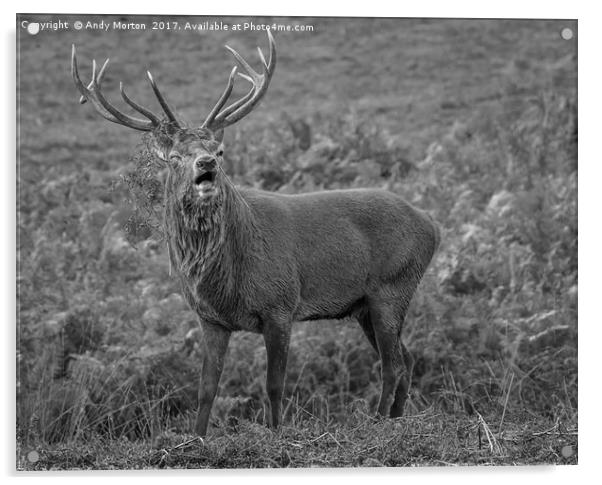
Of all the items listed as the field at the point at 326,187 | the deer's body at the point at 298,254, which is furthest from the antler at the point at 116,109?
the field at the point at 326,187

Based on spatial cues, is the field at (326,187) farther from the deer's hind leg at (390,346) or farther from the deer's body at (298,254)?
the deer's body at (298,254)

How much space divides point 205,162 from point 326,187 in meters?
4.33

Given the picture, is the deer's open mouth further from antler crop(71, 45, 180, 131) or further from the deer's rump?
the deer's rump

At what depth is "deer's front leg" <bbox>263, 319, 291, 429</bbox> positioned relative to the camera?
589 cm

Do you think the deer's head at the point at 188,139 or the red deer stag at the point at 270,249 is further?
the red deer stag at the point at 270,249

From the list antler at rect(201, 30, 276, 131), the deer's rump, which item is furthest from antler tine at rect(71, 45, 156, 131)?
the deer's rump

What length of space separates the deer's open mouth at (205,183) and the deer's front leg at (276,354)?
0.90m

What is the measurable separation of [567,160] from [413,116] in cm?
144

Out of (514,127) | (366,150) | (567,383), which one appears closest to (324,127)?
(366,150)

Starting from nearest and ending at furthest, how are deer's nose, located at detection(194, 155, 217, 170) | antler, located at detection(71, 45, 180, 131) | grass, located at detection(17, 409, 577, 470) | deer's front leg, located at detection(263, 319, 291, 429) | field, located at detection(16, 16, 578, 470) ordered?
deer's nose, located at detection(194, 155, 217, 170) < antler, located at detection(71, 45, 180, 131) < grass, located at detection(17, 409, 577, 470) < deer's front leg, located at detection(263, 319, 291, 429) < field, located at detection(16, 16, 578, 470)

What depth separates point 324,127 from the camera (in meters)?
9.95

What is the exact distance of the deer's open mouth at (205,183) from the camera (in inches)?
211

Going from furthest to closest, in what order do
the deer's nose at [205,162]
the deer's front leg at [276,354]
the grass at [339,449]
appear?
1. the deer's front leg at [276,354]
2. the grass at [339,449]
3. the deer's nose at [205,162]

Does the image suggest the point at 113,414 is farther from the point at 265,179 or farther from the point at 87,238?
the point at 265,179
